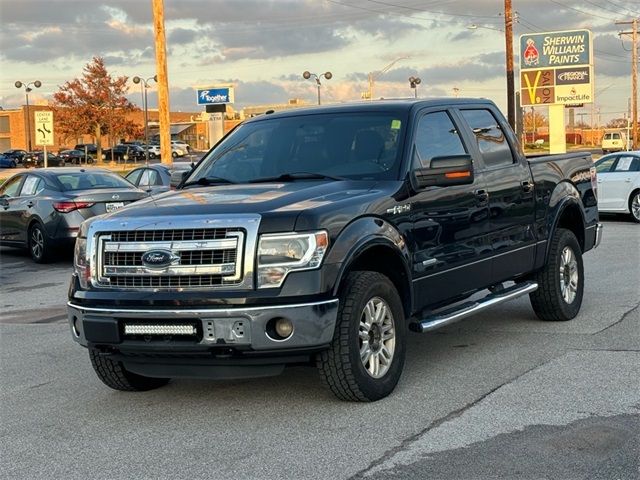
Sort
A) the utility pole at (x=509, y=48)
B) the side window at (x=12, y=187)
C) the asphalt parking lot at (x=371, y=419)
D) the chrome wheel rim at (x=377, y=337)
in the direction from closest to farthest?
the asphalt parking lot at (x=371, y=419)
the chrome wheel rim at (x=377, y=337)
the side window at (x=12, y=187)
the utility pole at (x=509, y=48)

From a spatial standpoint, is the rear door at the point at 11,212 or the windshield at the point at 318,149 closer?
the windshield at the point at 318,149

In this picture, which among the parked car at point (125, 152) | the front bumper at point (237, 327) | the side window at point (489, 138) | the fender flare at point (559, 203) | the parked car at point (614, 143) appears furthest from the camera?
the parked car at point (125, 152)

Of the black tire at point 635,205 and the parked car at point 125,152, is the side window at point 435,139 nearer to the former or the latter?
the black tire at point 635,205

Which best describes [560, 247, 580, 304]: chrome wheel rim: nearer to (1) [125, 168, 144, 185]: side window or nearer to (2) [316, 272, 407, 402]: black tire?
(2) [316, 272, 407, 402]: black tire

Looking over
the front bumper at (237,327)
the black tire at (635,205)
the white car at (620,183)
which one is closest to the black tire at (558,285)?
the front bumper at (237,327)

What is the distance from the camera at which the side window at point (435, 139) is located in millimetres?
6684

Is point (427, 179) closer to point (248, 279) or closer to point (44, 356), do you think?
point (248, 279)

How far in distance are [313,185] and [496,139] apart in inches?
93.2

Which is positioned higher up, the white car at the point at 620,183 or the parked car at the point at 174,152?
the parked car at the point at 174,152

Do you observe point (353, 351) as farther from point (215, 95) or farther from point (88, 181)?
point (215, 95)

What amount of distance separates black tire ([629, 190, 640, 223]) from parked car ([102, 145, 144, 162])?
65.3 m

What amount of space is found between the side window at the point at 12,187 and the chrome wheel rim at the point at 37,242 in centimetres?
101

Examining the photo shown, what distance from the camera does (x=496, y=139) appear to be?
25.7ft

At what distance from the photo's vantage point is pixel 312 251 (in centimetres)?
530
